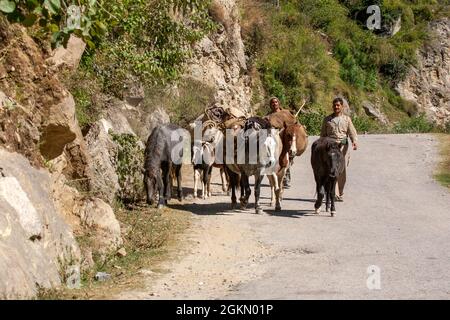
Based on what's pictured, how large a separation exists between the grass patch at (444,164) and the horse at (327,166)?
5.29 m

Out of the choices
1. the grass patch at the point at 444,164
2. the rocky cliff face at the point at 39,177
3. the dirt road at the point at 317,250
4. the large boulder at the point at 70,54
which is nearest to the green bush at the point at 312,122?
the grass patch at the point at 444,164

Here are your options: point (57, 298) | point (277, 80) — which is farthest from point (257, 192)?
point (277, 80)

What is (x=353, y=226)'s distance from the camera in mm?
12273

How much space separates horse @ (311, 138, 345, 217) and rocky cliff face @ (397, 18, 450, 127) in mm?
30952

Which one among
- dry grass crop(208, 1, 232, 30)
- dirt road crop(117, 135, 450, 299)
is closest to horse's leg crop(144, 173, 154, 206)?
dirt road crop(117, 135, 450, 299)

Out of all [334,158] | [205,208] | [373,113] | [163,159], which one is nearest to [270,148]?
[334,158]

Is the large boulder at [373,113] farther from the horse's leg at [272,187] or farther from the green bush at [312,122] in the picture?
the horse's leg at [272,187]

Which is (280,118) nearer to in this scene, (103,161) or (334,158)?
(334,158)

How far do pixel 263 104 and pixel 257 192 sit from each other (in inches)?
819

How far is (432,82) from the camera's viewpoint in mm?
43969

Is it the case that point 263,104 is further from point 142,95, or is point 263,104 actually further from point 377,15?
point 142,95

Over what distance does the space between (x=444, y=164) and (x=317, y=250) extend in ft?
39.8

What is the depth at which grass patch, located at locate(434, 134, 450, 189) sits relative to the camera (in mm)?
18506

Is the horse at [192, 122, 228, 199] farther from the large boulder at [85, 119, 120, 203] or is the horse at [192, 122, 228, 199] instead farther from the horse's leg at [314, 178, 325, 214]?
the horse's leg at [314, 178, 325, 214]
